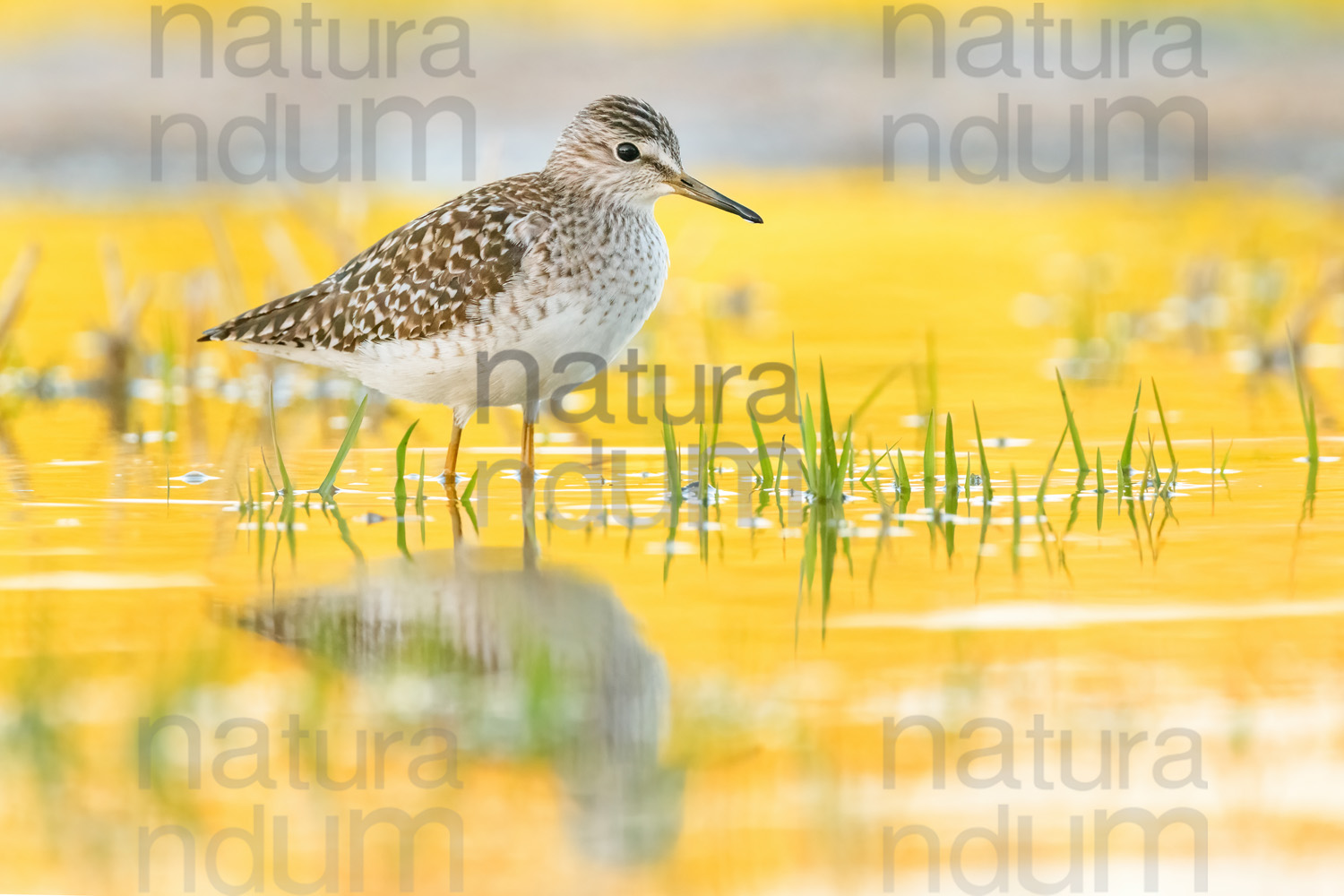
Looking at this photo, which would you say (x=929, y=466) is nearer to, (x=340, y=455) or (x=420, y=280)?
(x=340, y=455)

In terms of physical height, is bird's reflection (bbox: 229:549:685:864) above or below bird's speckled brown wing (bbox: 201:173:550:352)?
below

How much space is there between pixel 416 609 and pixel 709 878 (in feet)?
7.03

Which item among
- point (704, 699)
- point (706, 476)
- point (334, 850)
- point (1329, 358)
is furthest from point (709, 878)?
point (1329, 358)

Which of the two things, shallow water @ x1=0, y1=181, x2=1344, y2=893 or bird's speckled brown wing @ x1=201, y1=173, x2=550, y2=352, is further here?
bird's speckled brown wing @ x1=201, y1=173, x2=550, y2=352

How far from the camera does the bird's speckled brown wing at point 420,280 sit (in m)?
7.70

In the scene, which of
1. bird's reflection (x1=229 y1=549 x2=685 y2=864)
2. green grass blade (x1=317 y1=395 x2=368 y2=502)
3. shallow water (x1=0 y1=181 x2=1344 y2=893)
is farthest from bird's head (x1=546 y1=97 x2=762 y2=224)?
bird's reflection (x1=229 y1=549 x2=685 y2=864)

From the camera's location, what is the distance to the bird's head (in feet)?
26.8

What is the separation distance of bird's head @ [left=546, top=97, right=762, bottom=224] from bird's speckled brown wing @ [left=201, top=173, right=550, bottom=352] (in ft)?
0.64

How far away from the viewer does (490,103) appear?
22.4 metres

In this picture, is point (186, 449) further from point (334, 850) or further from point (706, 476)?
A: point (334, 850)

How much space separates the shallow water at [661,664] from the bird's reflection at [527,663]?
0.02 meters

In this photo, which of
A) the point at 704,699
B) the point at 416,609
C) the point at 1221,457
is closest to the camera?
the point at 704,699

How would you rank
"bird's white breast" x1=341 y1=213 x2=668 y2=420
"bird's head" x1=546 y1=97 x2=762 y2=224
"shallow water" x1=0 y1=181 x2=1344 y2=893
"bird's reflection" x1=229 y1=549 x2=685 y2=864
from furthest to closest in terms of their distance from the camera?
"bird's head" x1=546 y1=97 x2=762 y2=224 → "bird's white breast" x1=341 y1=213 x2=668 y2=420 → "bird's reflection" x1=229 y1=549 x2=685 y2=864 → "shallow water" x1=0 y1=181 x2=1344 y2=893

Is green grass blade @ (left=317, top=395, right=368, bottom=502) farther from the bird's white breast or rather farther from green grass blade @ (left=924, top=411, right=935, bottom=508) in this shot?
green grass blade @ (left=924, top=411, right=935, bottom=508)
